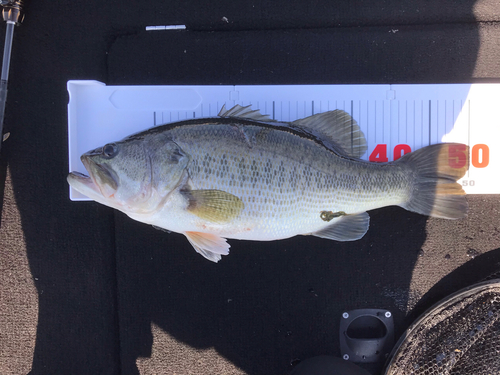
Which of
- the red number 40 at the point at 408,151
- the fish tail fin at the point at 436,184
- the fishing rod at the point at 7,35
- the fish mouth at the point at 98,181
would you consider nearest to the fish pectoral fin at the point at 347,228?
the fish tail fin at the point at 436,184

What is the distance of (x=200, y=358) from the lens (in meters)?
1.66

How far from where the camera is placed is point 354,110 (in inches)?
62.5

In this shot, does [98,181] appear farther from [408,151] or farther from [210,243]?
[408,151]

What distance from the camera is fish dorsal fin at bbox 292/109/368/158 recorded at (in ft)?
4.53

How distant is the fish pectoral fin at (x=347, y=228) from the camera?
1398mm

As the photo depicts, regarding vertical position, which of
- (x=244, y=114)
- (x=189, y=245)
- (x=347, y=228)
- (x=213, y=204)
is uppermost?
(x=244, y=114)

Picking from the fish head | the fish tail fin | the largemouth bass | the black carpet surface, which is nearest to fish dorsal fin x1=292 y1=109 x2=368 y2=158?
the largemouth bass

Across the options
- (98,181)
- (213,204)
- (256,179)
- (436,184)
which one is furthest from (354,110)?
(98,181)

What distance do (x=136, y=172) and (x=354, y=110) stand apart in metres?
1.10

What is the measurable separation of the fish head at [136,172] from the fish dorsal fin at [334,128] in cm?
57

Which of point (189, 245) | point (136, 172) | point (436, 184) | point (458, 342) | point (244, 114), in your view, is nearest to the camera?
point (136, 172)

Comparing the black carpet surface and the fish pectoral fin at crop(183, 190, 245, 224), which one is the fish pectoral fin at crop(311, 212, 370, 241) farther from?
the fish pectoral fin at crop(183, 190, 245, 224)

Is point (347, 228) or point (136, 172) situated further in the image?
point (347, 228)

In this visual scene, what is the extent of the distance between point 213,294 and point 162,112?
983 millimetres
